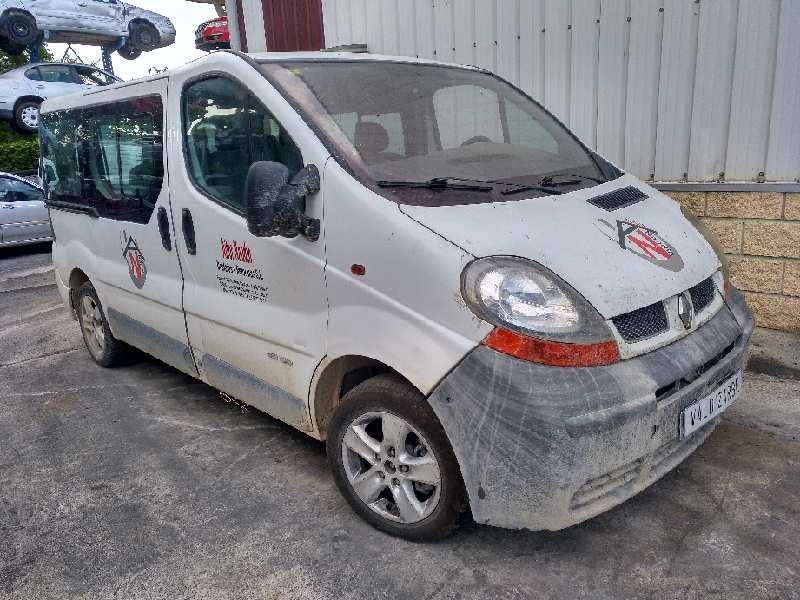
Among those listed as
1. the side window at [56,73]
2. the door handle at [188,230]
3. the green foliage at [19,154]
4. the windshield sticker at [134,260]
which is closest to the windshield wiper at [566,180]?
the door handle at [188,230]

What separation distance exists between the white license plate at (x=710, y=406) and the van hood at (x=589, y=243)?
415 mm

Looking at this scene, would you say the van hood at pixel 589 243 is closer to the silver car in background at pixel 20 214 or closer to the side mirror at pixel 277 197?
the side mirror at pixel 277 197

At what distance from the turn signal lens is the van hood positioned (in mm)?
172

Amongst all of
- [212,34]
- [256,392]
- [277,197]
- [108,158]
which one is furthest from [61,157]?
[212,34]

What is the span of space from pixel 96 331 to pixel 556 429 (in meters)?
3.90

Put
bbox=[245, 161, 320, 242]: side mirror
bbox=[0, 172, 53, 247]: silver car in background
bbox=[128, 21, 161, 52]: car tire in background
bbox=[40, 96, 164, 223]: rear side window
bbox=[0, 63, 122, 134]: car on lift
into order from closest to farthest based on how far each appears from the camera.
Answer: bbox=[245, 161, 320, 242]: side mirror
bbox=[40, 96, 164, 223]: rear side window
bbox=[0, 172, 53, 247]: silver car in background
bbox=[0, 63, 122, 134]: car on lift
bbox=[128, 21, 161, 52]: car tire in background

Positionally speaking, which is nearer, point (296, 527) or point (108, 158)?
point (296, 527)

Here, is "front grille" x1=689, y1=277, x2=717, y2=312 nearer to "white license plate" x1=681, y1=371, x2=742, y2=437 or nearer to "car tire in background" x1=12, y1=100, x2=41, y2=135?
"white license plate" x1=681, y1=371, x2=742, y2=437

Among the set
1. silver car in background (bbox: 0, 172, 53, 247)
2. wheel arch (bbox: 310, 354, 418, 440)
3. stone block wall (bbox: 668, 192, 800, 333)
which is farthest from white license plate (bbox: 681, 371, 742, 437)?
silver car in background (bbox: 0, 172, 53, 247)

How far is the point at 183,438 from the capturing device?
360cm

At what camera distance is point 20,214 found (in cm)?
1031

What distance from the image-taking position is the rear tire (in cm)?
461

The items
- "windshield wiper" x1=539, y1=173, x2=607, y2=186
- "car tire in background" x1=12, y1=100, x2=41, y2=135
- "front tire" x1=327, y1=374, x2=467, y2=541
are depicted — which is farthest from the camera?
"car tire in background" x1=12, y1=100, x2=41, y2=135

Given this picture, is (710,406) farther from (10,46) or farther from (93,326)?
(10,46)
